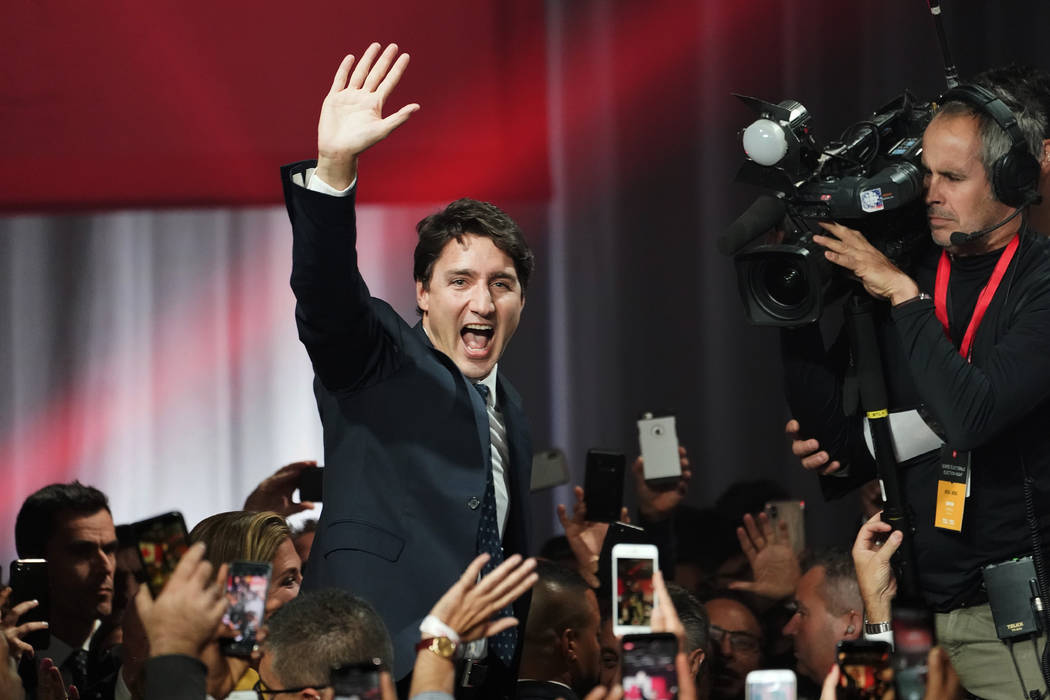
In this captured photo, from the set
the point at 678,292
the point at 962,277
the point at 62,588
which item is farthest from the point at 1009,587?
the point at 678,292

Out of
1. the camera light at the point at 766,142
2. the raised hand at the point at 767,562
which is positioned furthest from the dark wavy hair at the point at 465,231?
the raised hand at the point at 767,562

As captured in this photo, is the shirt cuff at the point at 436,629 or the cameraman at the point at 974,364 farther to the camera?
the cameraman at the point at 974,364

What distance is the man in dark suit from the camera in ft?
7.12

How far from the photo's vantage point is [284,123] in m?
4.82

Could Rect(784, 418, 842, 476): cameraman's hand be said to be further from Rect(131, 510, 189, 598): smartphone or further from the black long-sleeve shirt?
Rect(131, 510, 189, 598): smartphone

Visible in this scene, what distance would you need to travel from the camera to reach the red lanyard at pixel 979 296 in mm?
2461

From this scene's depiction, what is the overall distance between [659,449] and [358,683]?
7.49ft

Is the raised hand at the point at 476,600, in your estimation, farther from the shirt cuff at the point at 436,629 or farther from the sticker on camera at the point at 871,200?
the sticker on camera at the point at 871,200

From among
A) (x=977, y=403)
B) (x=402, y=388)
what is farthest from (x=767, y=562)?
(x=402, y=388)

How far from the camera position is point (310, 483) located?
3.53 m

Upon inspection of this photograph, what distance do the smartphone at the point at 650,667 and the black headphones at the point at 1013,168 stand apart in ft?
3.83

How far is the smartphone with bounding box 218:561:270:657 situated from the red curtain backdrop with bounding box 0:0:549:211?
312 cm

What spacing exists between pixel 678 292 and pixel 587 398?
0.53 metres

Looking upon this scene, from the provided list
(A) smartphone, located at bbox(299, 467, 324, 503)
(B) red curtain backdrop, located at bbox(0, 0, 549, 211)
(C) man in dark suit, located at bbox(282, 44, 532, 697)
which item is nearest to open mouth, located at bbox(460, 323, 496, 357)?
(C) man in dark suit, located at bbox(282, 44, 532, 697)
